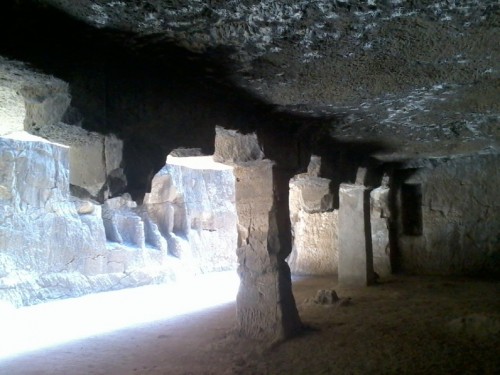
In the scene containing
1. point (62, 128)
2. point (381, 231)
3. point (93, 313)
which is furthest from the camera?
point (381, 231)

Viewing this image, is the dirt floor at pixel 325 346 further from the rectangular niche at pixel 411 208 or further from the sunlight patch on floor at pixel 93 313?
the rectangular niche at pixel 411 208

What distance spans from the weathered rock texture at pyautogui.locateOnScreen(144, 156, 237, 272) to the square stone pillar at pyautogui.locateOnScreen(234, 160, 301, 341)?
8.11m

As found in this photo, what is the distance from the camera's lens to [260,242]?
429cm

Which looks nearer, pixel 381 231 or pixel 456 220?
pixel 456 220

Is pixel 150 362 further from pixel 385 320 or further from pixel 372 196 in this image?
pixel 372 196

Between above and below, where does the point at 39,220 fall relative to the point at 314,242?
above

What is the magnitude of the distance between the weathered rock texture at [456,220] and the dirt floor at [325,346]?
5.92 ft

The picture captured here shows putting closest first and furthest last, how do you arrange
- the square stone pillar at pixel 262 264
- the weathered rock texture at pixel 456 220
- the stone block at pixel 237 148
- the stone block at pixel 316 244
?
the stone block at pixel 237 148, the square stone pillar at pixel 262 264, the weathered rock texture at pixel 456 220, the stone block at pixel 316 244

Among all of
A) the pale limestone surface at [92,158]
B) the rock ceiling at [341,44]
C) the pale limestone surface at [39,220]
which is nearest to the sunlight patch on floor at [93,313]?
the pale limestone surface at [39,220]

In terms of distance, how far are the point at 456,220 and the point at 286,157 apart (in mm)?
4608

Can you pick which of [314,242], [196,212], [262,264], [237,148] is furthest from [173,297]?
[196,212]

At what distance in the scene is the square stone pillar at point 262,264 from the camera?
418cm

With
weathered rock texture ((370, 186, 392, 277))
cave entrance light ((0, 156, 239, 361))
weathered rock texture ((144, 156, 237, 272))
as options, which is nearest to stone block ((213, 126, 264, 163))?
cave entrance light ((0, 156, 239, 361))

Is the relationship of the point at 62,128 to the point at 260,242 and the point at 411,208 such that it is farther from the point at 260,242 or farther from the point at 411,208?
the point at 411,208
